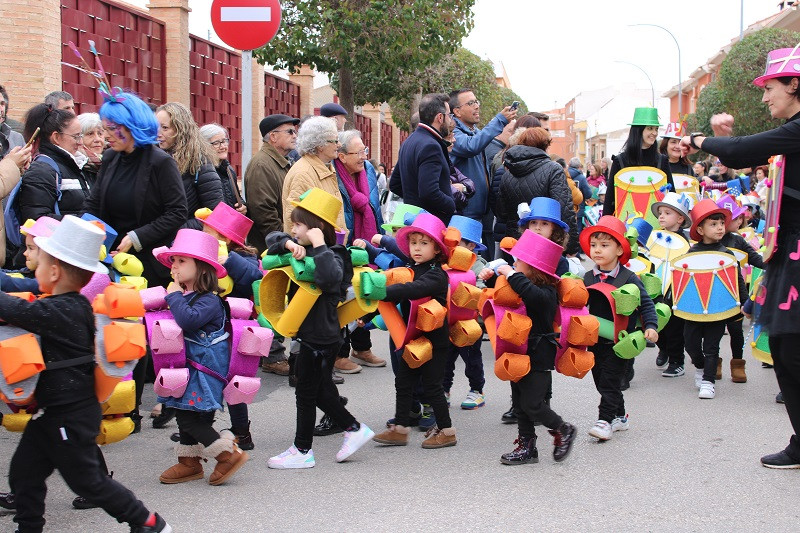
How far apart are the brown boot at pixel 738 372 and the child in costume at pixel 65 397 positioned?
213 inches

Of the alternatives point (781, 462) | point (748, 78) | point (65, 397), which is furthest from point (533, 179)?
point (748, 78)

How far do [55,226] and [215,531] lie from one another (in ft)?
5.06

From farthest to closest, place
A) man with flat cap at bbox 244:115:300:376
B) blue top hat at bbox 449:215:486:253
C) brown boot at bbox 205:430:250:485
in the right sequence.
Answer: man with flat cap at bbox 244:115:300:376, blue top hat at bbox 449:215:486:253, brown boot at bbox 205:430:250:485

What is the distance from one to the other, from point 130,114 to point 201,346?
1.66m

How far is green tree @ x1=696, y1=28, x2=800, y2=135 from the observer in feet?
97.2

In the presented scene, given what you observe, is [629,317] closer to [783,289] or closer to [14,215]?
[783,289]

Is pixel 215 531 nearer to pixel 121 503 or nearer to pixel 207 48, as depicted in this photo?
pixel 121 503

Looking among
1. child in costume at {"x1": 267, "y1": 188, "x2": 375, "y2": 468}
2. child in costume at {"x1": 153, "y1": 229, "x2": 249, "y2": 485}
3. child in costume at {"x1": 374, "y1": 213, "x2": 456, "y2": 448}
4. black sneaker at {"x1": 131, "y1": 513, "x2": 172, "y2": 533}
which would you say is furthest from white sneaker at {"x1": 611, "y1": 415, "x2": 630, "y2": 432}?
black sneaker at {"x1": 131, "y1": 513, "x2": 172, "y2": 533}

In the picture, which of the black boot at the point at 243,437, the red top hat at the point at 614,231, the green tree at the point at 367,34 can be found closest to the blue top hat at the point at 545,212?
the red top hat at the point at 614,231

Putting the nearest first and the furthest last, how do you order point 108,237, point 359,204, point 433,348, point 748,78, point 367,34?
point 108,237
point 433,348
point 359,204
point 367,34
point 748,78

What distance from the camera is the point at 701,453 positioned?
224 inches

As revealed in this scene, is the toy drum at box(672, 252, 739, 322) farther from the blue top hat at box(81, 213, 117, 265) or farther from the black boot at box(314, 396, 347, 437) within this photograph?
the blue top hat at box(81, 213, 117, 265)

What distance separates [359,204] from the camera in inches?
303

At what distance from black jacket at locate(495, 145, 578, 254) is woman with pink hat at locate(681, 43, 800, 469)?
243cm
